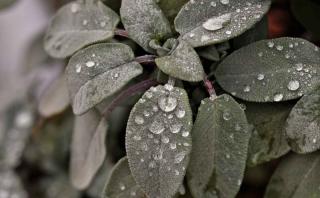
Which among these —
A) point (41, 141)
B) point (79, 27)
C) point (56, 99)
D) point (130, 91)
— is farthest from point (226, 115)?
point (41, 141)

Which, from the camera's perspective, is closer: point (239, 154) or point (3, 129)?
point (239, 154)

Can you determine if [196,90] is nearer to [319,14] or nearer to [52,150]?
[319,14]

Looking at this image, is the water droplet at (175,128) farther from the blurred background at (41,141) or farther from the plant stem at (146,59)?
the blurred background at (41,141)

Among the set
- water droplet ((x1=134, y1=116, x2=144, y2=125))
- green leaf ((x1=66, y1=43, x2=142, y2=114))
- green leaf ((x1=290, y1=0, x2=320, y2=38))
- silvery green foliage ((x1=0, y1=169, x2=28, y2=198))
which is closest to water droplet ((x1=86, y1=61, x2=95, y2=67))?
green leaf ((x1=66, y1=43, x2=142, y2=114))

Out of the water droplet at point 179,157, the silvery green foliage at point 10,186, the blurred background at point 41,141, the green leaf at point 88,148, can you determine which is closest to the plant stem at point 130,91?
the green leaf at point 88,148

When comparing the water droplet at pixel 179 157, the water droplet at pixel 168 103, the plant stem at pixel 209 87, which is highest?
the water droplet at pixel 168 103

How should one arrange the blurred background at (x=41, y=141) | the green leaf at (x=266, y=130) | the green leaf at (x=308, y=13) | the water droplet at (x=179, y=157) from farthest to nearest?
the blurred background at (x=41, y=141), the green leaf at (x=308, y=13), the green leaf at (x=266, y=130), the water droplet at (x=179, y=157)

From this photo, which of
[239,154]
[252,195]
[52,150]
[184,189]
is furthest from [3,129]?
[239,154]

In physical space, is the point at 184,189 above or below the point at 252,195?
above
